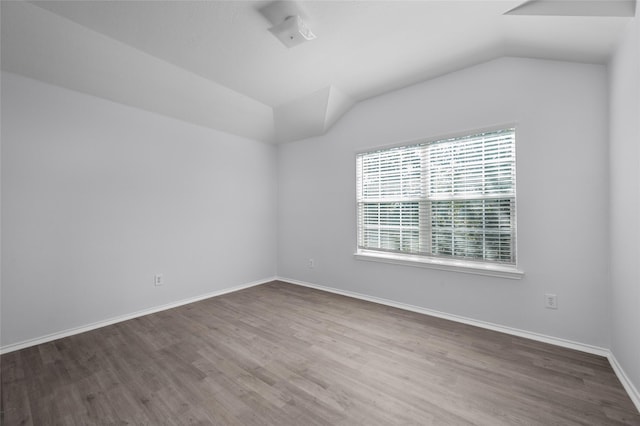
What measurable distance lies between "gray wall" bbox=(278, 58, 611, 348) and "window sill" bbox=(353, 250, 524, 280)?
7 centimetres

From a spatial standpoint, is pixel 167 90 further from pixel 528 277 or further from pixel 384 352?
pixel 528 277

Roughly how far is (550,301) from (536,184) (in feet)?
3.65

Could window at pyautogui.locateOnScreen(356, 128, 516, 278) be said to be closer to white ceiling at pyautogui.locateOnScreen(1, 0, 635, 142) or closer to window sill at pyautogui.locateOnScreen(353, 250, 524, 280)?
window sill at pyautogui.locateOnScreen(353, 250, 524, 280)

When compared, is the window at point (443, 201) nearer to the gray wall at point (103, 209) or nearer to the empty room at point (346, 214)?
the empty room at point (346, 214)

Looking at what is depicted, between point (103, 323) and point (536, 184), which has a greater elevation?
point (536, 184)

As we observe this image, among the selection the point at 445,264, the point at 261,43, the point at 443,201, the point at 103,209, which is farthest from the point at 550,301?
the point at 103,209

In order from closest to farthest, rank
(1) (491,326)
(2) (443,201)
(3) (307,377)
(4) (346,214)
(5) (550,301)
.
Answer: (3) (307,377)
(5) (550,301)
(1) (491,326)
(2) (443,201)
(4) (346,214)

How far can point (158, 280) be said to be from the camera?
336cm

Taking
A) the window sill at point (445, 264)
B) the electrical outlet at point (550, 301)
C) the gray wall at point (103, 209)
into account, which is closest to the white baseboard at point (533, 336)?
the electrical outlet at point (550, 301)

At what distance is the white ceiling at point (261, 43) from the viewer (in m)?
1.99

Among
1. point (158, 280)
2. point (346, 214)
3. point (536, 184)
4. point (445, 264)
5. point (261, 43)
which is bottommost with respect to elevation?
point (158, 280)

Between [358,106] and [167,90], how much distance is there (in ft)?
8.19

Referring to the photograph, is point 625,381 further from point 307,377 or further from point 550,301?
point 307,377

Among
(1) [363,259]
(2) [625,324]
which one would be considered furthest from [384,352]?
(2) [625,324]
